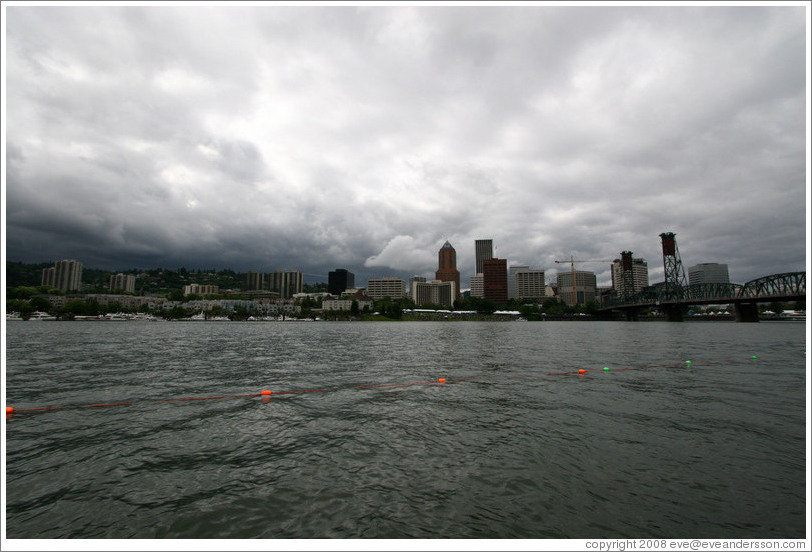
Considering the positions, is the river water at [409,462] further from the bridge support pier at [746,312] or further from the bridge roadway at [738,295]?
the bridge support pier at [746,312]

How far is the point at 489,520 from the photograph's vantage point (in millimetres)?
6594

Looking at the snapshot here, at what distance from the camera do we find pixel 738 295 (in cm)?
12925

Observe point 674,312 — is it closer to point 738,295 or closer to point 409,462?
point 738,295

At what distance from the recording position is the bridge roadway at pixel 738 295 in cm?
10862

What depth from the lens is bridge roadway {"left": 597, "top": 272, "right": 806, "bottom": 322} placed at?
108625mm

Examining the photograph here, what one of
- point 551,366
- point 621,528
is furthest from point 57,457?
point 551,366

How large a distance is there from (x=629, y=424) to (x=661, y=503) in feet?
19.1

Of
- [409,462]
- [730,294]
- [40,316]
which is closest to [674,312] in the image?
[730,294]

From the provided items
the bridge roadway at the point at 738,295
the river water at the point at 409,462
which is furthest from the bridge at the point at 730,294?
the river water at the point at 409,462

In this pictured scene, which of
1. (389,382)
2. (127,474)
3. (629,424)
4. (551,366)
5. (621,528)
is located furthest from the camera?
(551,366)

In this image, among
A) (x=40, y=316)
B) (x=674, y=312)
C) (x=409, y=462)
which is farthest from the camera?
(x=674, y=312)

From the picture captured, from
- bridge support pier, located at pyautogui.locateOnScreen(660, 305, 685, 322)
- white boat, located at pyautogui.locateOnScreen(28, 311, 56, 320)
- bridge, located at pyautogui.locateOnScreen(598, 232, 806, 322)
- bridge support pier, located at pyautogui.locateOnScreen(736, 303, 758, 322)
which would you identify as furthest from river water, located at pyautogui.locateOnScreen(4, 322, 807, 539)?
white boat, located at pyautogui.locateOnScreen(28, 311, 56, 320)

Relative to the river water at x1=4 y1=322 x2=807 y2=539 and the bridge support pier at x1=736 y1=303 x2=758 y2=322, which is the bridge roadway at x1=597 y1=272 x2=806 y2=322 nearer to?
the bridge support pier at x1=736 y1=303 x2=758 y2=322

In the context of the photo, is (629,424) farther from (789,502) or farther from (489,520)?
(489,520)
